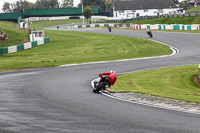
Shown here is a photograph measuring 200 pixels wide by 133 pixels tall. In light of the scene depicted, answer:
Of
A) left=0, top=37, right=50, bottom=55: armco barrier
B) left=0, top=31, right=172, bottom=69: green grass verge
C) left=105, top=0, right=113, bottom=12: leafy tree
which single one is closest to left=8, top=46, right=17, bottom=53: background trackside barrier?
left=0, top=37, right=50, bottom=55: armco barrier

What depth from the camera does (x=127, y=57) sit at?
3612 cm

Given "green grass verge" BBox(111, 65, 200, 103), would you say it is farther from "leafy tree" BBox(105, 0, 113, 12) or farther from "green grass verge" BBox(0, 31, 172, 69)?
"leafy tree" BBox(105, 0, 113, 12)

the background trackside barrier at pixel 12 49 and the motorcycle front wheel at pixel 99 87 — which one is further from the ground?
the motorcycle front wheel at pixel 99 87

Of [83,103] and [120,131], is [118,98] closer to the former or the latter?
[83,103]

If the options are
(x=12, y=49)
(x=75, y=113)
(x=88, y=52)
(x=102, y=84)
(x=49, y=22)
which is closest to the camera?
(x=75, y=113)

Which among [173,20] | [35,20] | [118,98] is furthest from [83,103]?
[35,20]

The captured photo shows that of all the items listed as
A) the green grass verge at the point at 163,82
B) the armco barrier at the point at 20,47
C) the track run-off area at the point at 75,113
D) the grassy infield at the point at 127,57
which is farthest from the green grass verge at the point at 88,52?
the track run-off area at the point at 75,113

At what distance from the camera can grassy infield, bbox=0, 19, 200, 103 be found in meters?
18.5

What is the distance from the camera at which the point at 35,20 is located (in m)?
142

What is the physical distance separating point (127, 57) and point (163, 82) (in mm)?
15118

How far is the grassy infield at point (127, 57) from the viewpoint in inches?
730

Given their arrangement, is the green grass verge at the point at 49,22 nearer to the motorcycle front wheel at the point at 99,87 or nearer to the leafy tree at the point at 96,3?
the leafy tree at the point at 96,3

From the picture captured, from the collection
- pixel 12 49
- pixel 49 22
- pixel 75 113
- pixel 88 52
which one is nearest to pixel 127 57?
pixel 88 52

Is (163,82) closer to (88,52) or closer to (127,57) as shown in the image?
(127,57)
